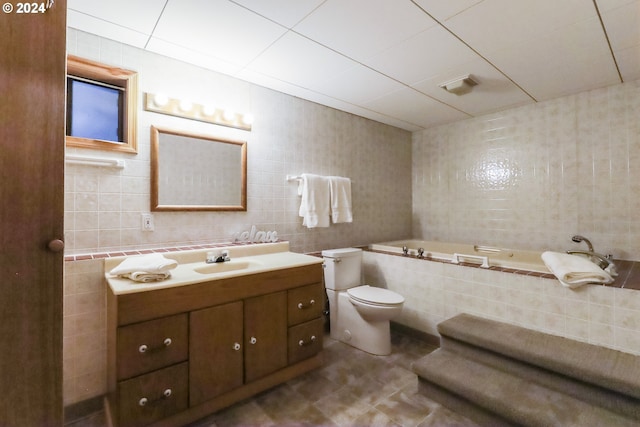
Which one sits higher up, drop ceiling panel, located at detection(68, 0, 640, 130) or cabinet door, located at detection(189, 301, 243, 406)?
drop ceiling panel, located at detection(68, 0, 640, 130)

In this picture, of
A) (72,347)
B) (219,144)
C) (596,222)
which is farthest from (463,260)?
(72,347)

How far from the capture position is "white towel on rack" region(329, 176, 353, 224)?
2.82 m

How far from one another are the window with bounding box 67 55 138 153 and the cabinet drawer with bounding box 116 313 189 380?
1115 mm

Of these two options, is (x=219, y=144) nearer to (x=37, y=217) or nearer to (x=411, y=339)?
(x=37, y=217)

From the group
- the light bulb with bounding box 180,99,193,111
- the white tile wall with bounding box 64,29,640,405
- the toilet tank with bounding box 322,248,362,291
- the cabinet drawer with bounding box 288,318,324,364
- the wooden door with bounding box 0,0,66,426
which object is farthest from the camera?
the toilet tank with bounding box 322,248,362,291

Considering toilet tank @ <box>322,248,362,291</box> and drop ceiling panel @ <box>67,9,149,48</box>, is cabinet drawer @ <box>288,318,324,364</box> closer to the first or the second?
toilet tank @ <box>322,248,362,291</box>

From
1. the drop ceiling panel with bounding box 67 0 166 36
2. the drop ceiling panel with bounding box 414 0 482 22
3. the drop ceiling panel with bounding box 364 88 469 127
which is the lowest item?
the drop ceiling panel with bounding box 67 0 166 36

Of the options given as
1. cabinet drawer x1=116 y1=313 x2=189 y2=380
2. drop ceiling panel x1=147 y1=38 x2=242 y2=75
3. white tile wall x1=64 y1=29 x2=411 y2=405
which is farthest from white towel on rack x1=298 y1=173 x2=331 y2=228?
cabinet drawer x1=116 y1=313 x2=189 y2=380

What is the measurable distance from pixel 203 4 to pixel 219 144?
3.09 ft

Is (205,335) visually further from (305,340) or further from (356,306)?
(356,306)

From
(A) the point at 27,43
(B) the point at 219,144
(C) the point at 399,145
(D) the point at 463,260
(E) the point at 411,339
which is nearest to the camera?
(A) the point at 27,43

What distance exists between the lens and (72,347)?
62.8 inches

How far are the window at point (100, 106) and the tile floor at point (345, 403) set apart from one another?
1.61 m

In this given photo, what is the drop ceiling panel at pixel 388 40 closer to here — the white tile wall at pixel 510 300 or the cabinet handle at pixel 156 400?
the white tile wall at pixel 510 300
